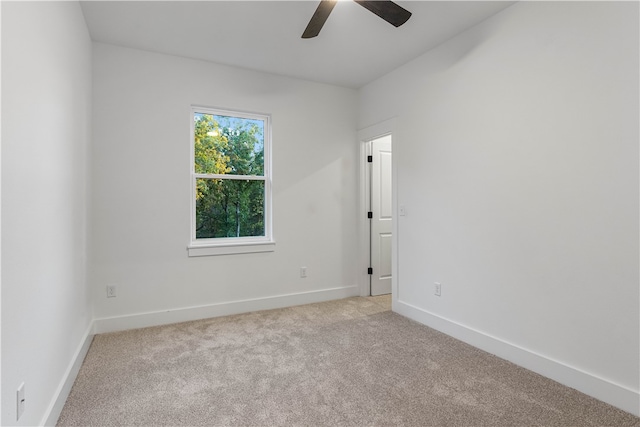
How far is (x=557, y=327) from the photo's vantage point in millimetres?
2258

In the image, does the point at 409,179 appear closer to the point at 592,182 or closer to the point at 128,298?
the point at 592,182

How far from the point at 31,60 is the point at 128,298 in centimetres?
229

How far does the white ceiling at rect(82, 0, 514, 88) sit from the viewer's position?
8.29 feet

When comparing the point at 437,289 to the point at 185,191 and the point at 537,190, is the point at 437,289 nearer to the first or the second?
the point at 537,190

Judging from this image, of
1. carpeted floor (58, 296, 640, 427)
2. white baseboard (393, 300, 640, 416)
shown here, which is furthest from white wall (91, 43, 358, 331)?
white baseboard (393, 300, 640, 416)

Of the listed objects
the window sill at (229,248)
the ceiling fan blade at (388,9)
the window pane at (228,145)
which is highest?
the ceiling fan blade at (388,9)

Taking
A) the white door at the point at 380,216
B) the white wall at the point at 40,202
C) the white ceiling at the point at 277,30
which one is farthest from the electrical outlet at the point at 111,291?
the white door at the point at 380,216

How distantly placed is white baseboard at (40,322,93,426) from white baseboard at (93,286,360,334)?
0.34 m

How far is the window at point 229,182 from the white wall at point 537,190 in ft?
5.60

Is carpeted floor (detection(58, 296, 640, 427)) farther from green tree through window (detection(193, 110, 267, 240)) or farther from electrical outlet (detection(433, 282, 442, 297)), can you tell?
green tree through window (detection(193, 110, 267, 240))

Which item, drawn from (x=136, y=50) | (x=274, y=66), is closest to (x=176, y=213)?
(x=136, y=50)

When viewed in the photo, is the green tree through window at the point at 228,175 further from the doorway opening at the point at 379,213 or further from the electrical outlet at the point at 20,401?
the electrical outlet at the point at 20,401

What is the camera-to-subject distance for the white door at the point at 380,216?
438 centimetres

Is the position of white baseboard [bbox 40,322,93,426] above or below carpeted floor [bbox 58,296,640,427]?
above
